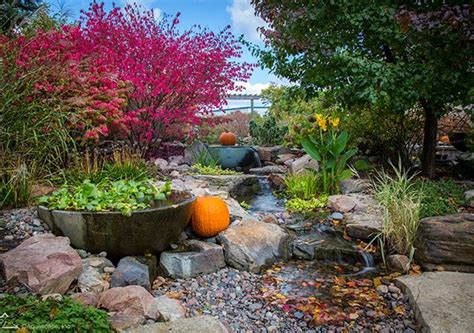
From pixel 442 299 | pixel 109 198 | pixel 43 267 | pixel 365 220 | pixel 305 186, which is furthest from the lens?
pixel 305 186

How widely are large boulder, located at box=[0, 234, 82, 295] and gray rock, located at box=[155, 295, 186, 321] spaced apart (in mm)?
564

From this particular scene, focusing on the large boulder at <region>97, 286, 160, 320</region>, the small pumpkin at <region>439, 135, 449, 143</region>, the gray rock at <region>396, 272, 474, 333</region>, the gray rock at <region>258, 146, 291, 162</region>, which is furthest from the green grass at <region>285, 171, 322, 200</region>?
the small pumpkin at <region>439, 135, 449, 143</region>

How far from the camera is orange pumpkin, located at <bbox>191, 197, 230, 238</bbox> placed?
3.48 meters

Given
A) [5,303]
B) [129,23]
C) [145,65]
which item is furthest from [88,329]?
[129,23]

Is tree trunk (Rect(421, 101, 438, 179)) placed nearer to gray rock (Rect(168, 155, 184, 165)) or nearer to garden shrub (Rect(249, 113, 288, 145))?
gray rock (Rect(168, 155, 184, 165))

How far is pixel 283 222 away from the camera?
452cm

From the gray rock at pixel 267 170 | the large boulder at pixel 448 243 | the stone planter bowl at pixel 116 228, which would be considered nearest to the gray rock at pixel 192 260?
the stone planter bowl at pixel 116 228

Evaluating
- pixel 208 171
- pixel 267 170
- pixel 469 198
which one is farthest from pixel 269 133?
pixel 469 198

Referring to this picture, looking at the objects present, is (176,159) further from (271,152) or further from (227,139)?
(271,152)

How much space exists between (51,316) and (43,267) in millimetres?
676

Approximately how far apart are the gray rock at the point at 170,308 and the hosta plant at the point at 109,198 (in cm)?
69

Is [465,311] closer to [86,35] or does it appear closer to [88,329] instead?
[88,329]

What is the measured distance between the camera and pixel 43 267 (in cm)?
228

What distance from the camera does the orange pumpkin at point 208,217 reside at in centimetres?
348
